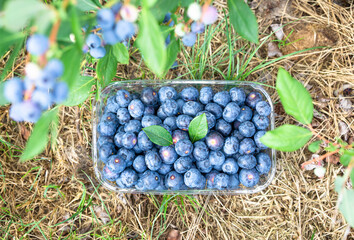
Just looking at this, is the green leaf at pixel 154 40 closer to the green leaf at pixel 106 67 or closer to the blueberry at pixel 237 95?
the green leaf at pixel 106 67

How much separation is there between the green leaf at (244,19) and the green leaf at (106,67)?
57 cm

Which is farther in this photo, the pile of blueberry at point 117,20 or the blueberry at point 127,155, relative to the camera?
the blueberry at point 127,155

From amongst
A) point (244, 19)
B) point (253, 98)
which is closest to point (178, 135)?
point (253, 98)

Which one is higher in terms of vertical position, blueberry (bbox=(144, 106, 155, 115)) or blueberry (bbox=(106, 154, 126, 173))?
blueberry (bbox=(144, 106, 155, 115))

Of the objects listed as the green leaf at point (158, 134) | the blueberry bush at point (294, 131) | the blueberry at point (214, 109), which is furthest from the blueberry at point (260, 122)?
the green leaf at point (158, 134)

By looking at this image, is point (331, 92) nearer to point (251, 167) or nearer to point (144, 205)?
point (251, 167)

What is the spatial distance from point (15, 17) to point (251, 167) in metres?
1.46

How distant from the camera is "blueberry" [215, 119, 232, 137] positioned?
1816mm

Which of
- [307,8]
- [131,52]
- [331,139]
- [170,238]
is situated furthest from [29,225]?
[307,8]

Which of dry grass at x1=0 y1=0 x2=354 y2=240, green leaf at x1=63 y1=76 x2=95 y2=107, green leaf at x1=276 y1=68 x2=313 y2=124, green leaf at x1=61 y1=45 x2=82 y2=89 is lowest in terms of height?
dry grass at x1=0 y1=0 x2=354 y2=240

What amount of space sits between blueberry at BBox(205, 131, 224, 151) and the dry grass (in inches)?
20.3

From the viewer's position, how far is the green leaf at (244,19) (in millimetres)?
1244

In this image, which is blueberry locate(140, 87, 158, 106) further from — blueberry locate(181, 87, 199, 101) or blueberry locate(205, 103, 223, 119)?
blueberry locate(205, 103, 223, 119)

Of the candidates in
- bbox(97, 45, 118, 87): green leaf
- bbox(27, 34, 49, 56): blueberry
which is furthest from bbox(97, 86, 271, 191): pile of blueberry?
bbox(27, 34, 49, 56): blueberry
